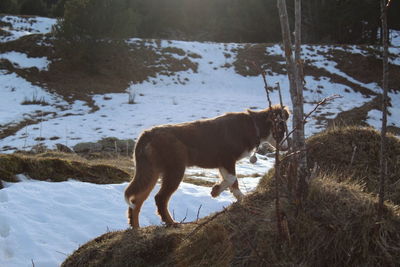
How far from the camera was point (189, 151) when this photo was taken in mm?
5312

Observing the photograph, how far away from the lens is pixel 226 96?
2122 centimetres

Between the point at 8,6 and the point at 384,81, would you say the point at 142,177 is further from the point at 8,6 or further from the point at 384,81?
the point at 8,6

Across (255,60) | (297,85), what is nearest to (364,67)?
(255,60)

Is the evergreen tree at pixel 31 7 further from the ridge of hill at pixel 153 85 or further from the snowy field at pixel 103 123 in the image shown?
the ridge of hill at pixel 153 85

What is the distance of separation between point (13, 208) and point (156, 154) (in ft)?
7.11

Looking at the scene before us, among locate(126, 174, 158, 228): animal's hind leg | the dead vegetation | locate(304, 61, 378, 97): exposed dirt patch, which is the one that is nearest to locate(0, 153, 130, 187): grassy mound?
locate(126, 174, 158, 228): animal's hind leg

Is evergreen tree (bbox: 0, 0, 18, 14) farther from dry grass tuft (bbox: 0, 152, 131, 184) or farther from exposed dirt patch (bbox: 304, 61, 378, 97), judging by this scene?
dry grass tuft (bbox: 0, 152, 131, 184)

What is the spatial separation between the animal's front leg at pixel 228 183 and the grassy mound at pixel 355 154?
1.14 metres

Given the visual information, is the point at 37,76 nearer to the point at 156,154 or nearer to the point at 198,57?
the point at 198,57

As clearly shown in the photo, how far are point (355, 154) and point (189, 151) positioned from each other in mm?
2460

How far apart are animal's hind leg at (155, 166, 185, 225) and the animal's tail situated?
0.14m

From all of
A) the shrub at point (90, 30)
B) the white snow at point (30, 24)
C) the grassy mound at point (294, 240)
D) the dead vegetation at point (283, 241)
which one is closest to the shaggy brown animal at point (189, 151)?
the dead vegetation at point (283, 241)

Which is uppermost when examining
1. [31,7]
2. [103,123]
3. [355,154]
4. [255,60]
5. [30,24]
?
[31,7]

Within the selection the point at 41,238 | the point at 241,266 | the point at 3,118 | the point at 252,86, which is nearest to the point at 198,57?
the point at 252,86
